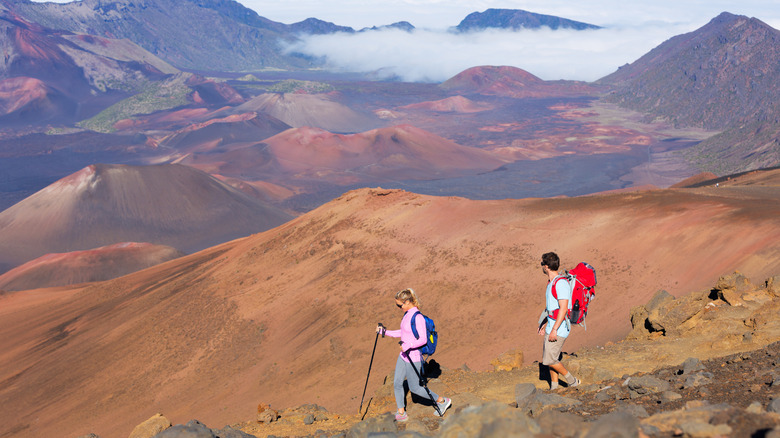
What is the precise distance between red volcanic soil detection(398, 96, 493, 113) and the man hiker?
16294 centimetres

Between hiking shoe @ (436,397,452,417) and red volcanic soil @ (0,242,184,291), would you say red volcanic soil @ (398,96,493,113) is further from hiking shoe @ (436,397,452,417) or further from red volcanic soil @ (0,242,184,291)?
hiking shoe @ (436,397,452,417)

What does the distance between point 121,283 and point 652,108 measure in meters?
148

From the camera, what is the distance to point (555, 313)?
679cm

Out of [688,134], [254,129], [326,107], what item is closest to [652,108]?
[688,134]

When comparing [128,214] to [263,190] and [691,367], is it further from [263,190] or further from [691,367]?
[691,367]

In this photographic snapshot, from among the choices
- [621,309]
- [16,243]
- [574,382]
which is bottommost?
[16,243]

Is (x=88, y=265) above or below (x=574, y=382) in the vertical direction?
below

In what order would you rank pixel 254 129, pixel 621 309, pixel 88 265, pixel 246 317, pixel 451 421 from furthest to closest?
pixel 254 129, pixel 88 265, pixel 246 317, pixel 621 309, pixel 451 421

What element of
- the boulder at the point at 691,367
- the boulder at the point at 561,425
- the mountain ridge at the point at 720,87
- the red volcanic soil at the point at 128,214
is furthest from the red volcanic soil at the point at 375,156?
the boulder at the point at 561,425

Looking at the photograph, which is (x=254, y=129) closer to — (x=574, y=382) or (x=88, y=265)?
(x=88, y=265)

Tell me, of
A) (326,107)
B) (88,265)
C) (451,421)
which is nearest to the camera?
(451,421)

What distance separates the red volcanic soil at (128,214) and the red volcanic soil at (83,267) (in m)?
8.57

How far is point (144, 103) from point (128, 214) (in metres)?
108

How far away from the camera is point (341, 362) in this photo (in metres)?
14.1
